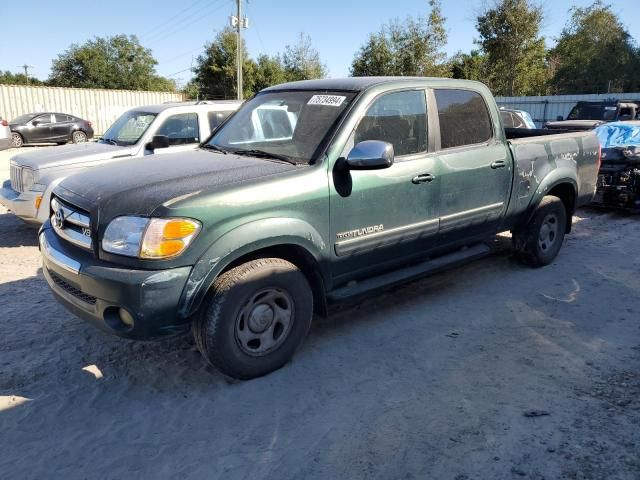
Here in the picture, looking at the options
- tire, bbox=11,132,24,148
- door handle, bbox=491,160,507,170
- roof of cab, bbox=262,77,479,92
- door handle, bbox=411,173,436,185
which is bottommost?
tire, bbox=11,132,24,148

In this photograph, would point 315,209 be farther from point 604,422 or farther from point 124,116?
point 124,116

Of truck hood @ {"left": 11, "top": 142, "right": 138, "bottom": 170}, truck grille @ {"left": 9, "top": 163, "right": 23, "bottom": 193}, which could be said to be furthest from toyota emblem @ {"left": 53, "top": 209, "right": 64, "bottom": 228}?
truck grille @ {"left": 9, "top": 163, "right": 23, "bottom": 193}

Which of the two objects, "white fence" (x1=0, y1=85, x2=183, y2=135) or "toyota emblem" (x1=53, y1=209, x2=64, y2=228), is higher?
"white fence" (x1=0, y1=85, x2=183, y2=135)

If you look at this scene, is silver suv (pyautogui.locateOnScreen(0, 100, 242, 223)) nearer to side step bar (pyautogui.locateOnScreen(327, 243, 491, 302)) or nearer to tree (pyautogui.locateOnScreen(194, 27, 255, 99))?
side step bar (pyautogui.locateOnScreen(327, 243, 491, 302))

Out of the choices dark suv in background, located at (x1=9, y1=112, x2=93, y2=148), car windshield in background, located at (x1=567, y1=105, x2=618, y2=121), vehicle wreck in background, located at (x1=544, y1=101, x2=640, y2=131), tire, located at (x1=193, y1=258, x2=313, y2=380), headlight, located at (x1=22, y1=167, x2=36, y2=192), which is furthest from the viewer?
dark suv in background, located at (x1=9, y1=112, x2=93, y2=148)

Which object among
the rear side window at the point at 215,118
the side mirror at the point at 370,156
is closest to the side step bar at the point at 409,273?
the side mirror at the point at 370,156

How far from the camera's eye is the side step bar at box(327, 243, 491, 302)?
3848mm

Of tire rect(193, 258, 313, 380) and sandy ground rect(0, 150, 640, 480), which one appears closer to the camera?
sandy ground rect(0, 150, 640, 480)

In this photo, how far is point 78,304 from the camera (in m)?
3.24

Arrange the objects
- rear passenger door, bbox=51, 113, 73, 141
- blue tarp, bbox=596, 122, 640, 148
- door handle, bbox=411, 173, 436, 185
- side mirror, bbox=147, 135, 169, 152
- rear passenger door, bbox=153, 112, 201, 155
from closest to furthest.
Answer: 1. door handle, bbox=411, 173, 436, 185
2. side mirror, bbox=147, 135, 169, 152
3. rear passenger door, bbox=153, 112, 201, 155
4. blue tarp, bbox=596, 122, 640, 148
5. rear passenger door, bbox=51, 113, 73, 141

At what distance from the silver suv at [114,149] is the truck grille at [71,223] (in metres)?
2.66

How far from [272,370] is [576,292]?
10.5 ft

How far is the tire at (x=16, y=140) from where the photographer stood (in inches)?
770

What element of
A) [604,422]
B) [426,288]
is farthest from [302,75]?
[604,422]
